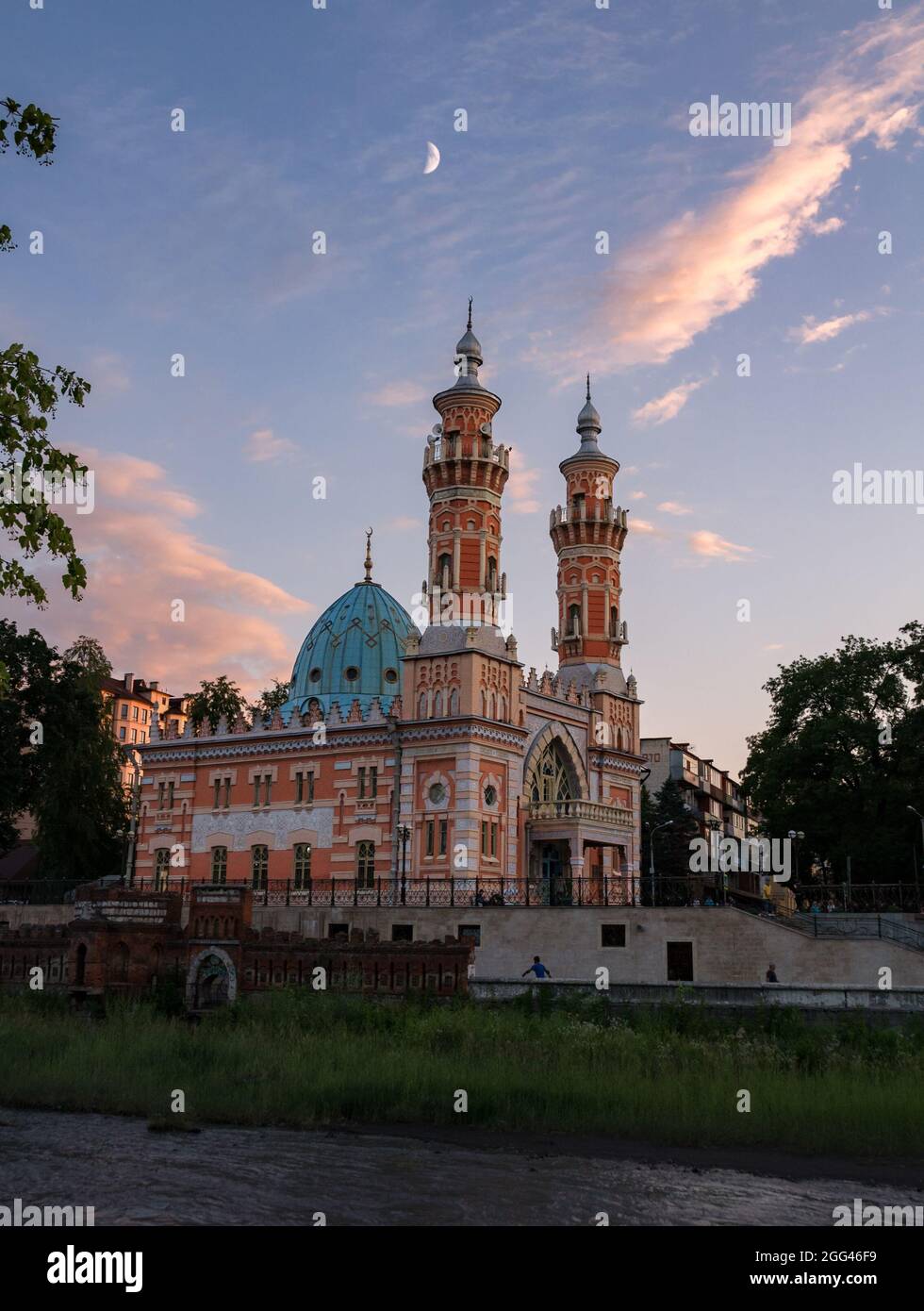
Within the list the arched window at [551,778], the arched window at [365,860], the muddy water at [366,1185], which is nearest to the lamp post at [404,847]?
the arched window at [365,860]

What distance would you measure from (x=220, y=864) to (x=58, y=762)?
33.7 ft

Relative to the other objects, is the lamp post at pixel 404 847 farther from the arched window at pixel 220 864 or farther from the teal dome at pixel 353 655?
the teal dome at pixel 353 655

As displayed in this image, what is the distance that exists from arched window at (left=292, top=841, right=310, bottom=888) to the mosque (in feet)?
0.30

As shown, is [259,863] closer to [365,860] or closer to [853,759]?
[365,860]

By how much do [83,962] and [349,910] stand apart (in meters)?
9.19

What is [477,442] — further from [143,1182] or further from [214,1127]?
[143,1182]

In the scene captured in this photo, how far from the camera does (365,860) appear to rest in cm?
5159

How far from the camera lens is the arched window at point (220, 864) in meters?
56.1

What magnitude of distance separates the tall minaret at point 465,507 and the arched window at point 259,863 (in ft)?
41.3

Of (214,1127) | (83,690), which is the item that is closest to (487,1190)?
(214,1127)

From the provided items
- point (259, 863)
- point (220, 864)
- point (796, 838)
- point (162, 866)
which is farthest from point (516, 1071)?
point (796, 838)

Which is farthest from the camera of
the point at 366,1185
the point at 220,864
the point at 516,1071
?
the point at 220,864

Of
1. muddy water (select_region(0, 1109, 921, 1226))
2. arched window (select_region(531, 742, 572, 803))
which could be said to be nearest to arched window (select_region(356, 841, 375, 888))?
arched window (select_region(531, 742, 572, 803))

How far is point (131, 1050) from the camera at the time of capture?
103 ft
